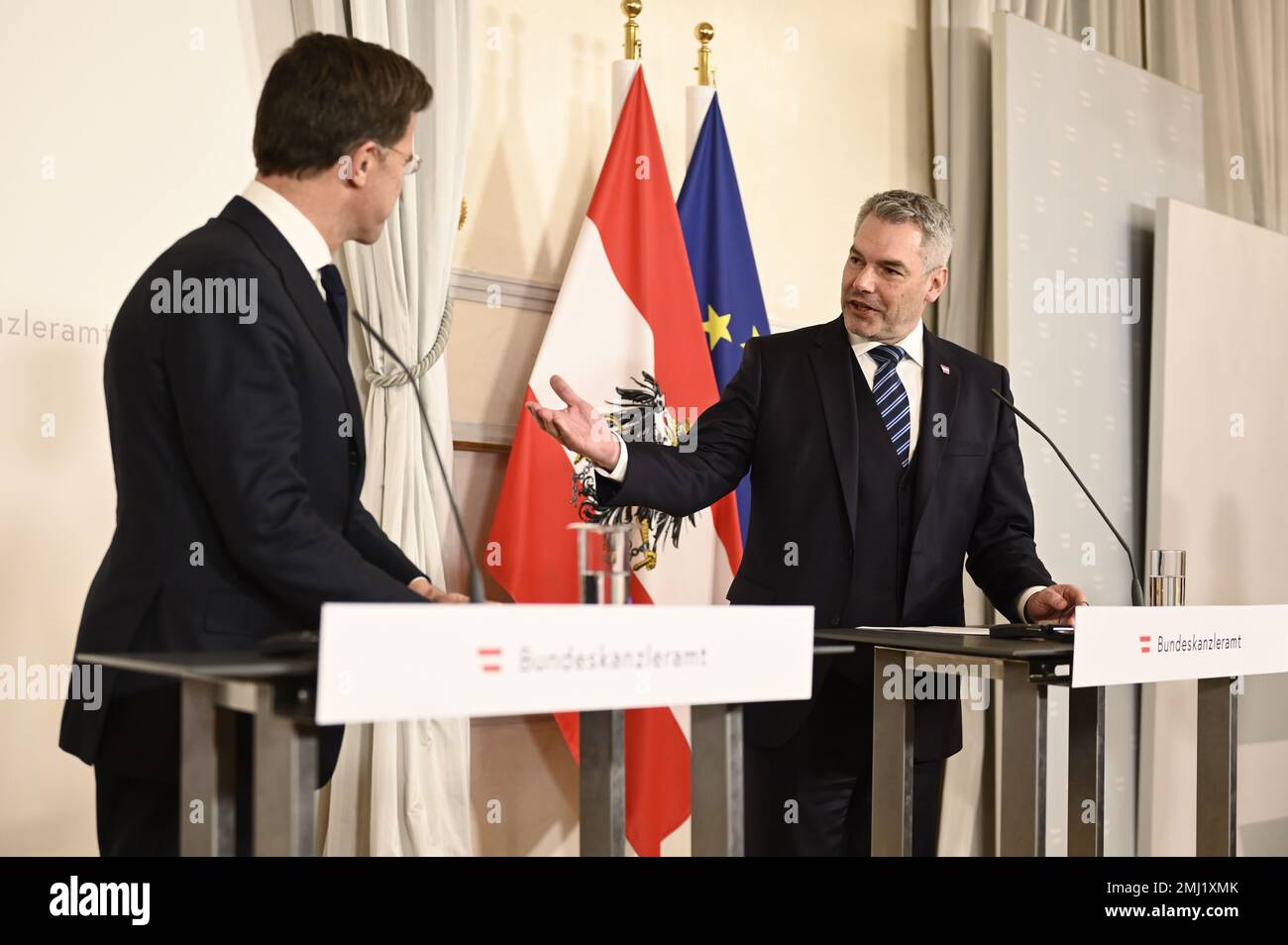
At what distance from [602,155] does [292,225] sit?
1.79 metres

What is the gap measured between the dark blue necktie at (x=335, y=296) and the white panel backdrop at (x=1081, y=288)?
8.46ft

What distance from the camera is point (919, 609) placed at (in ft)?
8.09

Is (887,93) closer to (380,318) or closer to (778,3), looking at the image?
(778,3)

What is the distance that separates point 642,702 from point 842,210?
280cm

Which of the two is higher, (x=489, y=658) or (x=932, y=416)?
(x=932, y=416)

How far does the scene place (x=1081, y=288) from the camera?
4141 millimetres

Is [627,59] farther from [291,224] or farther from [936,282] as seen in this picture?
[291,224]

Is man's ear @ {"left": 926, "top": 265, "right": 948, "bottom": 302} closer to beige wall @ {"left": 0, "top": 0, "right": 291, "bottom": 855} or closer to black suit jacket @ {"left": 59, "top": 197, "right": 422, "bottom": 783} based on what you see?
black suit jacket @ {"left": 59, "top": 197, "right": 422, "bottom": 783}

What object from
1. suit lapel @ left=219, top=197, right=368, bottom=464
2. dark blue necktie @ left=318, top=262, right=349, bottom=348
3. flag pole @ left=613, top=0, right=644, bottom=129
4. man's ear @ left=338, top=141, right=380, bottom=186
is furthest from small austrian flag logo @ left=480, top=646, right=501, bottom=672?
flag pole @ left=613, top=0, right=644, bottom=129

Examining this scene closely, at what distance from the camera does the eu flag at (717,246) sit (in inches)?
137

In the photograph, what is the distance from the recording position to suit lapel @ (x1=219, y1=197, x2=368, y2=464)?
1700mm

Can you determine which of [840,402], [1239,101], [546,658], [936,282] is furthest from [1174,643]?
[1239,101]
